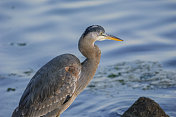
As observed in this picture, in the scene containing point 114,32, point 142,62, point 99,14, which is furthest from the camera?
point 99,14

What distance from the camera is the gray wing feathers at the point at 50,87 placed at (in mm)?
7758

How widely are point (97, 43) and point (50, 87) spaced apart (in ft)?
17.1

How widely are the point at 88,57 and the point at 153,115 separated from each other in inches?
64.8

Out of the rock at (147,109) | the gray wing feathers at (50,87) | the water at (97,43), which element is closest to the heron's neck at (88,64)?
the gray wing feathers at (50,87)

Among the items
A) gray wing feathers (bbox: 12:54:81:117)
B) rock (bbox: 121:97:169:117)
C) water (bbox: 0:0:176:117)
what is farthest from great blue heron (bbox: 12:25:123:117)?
water (bbox: 0:0:176:117)

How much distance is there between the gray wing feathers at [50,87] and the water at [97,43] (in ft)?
5.86

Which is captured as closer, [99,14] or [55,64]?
[55,64]

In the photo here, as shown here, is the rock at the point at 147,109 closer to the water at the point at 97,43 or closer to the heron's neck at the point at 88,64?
the heron's neck at the point at 88,64

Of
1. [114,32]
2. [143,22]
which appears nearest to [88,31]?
[114,32]

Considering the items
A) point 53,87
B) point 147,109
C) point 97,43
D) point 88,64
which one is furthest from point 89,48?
point 97,43

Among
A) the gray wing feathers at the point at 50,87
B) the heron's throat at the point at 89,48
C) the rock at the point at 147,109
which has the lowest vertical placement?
the rock at the point at 147,109

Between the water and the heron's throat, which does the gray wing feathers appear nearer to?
the heron's throat

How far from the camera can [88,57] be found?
827 centimetres

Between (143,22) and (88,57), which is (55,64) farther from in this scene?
(143,22)
